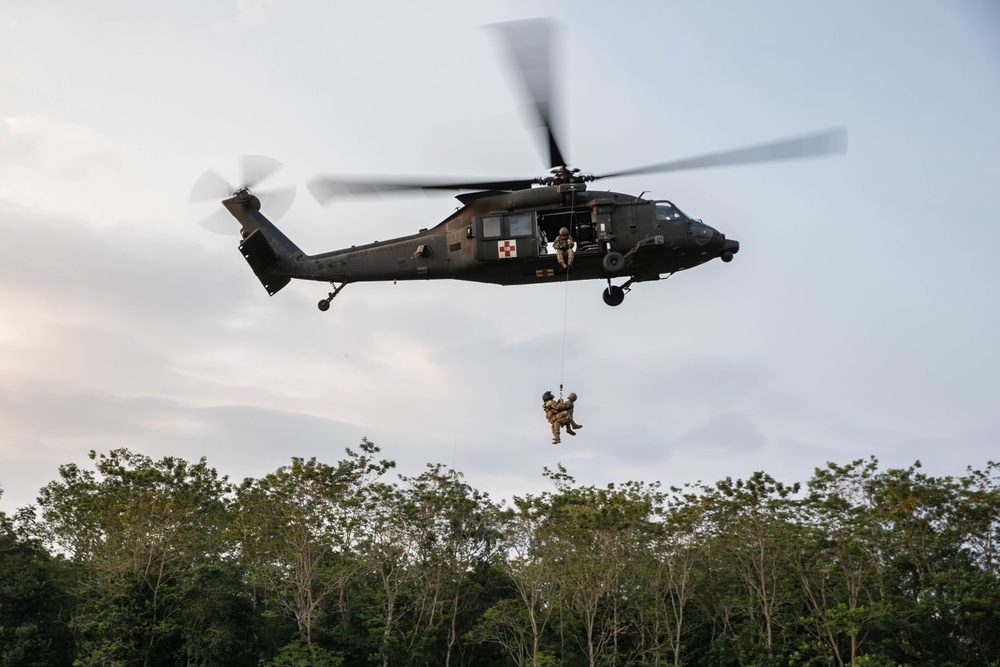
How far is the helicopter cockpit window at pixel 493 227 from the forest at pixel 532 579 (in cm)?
1881

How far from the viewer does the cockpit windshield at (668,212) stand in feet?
74.0

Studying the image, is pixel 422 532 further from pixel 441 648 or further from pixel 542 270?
pixel 542 270

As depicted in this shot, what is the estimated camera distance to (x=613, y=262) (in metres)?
22.0

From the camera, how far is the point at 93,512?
42.5 metres

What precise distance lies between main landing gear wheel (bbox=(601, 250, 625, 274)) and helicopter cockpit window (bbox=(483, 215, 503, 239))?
7.40ft

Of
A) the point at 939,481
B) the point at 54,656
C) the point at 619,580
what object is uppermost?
the point at 939,481

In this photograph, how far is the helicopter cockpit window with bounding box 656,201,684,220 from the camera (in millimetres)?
22562

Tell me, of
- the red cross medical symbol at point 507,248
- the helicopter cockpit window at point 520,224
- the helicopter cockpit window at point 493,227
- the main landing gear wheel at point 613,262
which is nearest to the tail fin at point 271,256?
the helicopter cockpit window at point 493,227

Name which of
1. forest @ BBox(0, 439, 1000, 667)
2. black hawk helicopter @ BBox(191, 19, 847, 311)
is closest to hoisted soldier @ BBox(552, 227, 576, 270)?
black hawk helicopter @ BBox(191, 19, 847, 311)

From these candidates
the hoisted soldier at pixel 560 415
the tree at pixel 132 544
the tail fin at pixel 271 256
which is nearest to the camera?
the hoisted soldier at pixel 560 415

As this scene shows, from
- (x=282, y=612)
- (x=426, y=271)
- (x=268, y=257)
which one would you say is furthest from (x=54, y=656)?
(x=426, y=271)

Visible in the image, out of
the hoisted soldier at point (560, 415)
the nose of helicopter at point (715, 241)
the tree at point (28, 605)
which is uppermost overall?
the nose of helicopter at point (715, 241)

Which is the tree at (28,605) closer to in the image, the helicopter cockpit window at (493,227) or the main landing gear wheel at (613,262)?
the helicopter cockpit window at (493,227)

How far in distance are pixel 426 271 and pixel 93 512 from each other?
2519 cm
